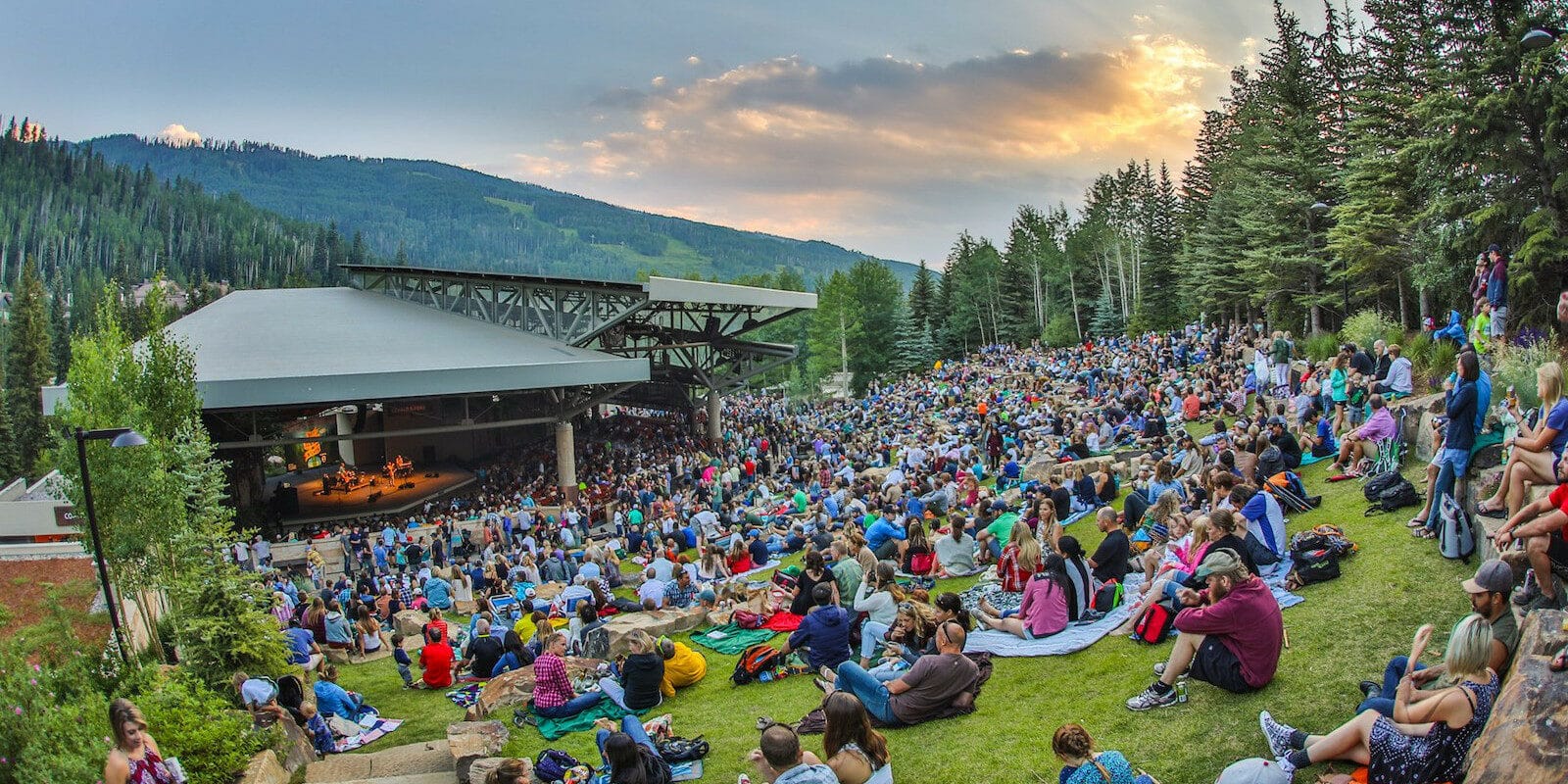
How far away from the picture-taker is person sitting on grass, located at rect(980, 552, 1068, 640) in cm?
747

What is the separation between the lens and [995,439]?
712 inches

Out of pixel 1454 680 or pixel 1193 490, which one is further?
pixel 1193 490

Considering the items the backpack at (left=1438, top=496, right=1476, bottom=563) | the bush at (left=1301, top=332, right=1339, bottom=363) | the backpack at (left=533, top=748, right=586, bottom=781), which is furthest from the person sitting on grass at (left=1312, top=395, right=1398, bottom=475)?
the backpack at (left=533, top=748, right=586, bottom=781)

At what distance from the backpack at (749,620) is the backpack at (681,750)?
3.25m

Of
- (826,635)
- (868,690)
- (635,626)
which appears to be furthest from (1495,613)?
(635,626)

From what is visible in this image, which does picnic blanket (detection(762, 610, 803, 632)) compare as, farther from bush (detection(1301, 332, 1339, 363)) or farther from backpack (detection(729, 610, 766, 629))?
bush (detection(1301, 332, 1339, 363))

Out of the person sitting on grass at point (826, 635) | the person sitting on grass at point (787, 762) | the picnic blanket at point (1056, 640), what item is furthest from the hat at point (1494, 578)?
the person sitting on grass at point (826, 635)

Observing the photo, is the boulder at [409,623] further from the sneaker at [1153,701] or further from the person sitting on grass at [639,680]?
the sneaker at [1153,701]

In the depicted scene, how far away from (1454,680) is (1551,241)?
44.4 ft

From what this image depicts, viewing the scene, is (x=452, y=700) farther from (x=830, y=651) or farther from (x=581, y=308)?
(x=581, y=308)

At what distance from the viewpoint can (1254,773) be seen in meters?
4.42

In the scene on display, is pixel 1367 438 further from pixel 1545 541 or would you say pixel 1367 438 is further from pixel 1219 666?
pixel 1219 666

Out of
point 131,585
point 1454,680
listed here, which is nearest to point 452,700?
point 131,585

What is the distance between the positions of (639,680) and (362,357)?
19.5 m
